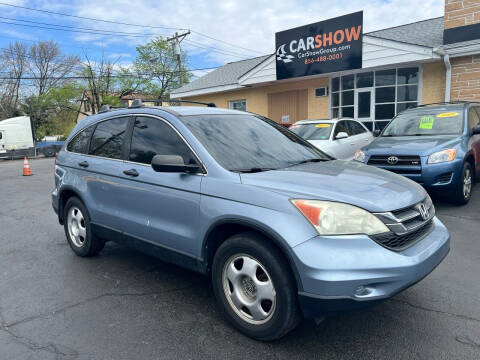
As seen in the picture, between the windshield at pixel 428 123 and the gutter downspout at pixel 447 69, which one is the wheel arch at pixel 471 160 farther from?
the gutter downspout at pixel 447 69

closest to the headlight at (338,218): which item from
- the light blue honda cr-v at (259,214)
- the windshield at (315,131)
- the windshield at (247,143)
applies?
the light blue honda cr-v at (259,214)

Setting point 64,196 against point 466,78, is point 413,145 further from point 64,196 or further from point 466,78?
point 466,78

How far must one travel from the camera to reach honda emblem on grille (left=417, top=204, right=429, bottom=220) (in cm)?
298

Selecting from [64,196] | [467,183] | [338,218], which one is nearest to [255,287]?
[338,218]

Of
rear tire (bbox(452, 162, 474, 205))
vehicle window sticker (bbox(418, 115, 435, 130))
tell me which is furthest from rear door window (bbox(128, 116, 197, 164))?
vehicle window sticker (bbox(418, 115, 435, 130))

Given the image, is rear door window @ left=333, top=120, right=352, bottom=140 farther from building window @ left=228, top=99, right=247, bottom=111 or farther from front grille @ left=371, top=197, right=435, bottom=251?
building window @ left=228, top=99, right=247, bottom=111

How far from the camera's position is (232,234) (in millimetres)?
3090

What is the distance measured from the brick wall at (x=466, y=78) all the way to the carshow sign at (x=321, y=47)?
2719 millimetres

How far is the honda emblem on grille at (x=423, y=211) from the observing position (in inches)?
117

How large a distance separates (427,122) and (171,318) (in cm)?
636

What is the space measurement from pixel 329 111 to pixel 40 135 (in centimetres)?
4092

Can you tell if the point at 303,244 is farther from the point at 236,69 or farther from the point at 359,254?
the point at 236,69

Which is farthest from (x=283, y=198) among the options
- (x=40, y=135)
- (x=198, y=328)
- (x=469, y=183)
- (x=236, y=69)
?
(x=40, y=135)

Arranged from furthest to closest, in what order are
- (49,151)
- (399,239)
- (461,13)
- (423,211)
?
(49,151) → (461,13) → (423,211) → (399,239)
